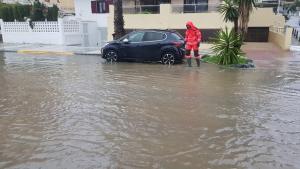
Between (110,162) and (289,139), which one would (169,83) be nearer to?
(289,139)

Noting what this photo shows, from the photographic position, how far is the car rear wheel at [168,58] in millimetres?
15312

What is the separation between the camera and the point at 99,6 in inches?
1217

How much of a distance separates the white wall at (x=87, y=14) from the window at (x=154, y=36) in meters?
15.4

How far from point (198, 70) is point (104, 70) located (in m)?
3.69

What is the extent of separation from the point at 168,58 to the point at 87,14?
18263 mm

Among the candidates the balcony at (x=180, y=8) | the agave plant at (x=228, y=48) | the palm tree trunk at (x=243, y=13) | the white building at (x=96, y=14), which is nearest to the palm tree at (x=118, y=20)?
the balcony at (x=180, y=8)

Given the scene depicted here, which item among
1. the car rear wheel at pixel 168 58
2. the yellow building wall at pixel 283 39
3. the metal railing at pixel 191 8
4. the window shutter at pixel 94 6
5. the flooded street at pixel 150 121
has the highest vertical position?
the window shutter at pixel 94 6

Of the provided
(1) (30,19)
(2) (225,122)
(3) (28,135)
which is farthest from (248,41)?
(3) (28,135)

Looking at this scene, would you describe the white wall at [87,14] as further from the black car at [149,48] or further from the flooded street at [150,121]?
the flooded street at [150,121]

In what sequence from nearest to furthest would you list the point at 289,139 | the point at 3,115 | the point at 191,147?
1. the point at 191,147
2. the point at 289,139
3. the point at 3,115

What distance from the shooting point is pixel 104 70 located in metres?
14.0

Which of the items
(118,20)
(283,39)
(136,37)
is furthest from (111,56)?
(283,39)

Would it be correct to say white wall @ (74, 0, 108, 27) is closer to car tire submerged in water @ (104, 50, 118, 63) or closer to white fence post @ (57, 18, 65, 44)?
white fence post @ (57, 18, 65, 44)

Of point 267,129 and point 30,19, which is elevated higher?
point 30,19
